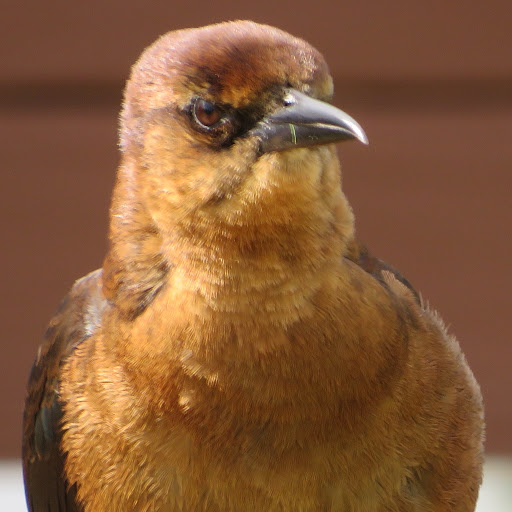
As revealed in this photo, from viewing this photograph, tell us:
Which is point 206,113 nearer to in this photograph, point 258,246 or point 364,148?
point 258,246

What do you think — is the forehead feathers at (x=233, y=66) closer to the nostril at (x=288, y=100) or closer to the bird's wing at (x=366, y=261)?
the nostril at (x=288, y=100)

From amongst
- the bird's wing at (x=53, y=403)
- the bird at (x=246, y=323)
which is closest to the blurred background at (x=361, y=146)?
the bird's wing at (x=53, y=403)

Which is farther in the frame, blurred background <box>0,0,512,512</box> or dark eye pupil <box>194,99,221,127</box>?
blurred background <box>0,0,512,512</box>

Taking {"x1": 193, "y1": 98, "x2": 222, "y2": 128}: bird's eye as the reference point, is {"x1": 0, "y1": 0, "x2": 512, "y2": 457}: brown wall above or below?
below

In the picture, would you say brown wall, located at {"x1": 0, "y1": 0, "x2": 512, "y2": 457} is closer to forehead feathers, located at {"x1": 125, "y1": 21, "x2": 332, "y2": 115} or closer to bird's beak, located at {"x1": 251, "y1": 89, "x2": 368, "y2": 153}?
forehead feathers, located at {"x1": 125, "y1": 21, "x2": 332, "y2": 115}

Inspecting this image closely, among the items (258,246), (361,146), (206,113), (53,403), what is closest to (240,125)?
(206,113)

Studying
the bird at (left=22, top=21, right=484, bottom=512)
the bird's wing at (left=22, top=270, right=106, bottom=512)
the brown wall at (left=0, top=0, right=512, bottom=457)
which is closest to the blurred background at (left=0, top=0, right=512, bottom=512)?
the brown wall at (left=0, top=0, right=512, bottom=457)

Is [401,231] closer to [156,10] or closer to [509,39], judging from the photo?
[509,39]
